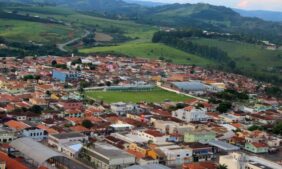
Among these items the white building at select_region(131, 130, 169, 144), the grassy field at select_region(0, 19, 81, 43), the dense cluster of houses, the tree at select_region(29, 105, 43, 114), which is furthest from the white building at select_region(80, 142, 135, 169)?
the grassy field at select_region(0, 19, 81, 43)

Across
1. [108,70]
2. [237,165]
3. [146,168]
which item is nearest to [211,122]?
[237,165]

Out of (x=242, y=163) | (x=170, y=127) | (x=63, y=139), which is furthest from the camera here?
(x=170, y=127)

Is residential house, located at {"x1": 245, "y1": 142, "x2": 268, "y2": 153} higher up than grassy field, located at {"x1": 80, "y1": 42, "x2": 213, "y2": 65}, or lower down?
higher up

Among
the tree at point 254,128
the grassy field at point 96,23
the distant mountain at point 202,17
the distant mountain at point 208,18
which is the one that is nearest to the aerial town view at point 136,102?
the tree at point 254,128

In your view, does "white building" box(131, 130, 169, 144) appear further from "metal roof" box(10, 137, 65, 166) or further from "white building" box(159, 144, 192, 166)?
"metal roof" box(10, 137, 65, 166)

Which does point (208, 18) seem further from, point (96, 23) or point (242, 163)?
point (242, 163)

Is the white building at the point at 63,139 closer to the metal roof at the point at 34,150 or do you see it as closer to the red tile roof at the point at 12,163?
the metal roof at the point at 34,150

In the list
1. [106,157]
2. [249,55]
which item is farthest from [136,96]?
[249,55]
